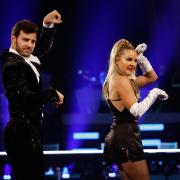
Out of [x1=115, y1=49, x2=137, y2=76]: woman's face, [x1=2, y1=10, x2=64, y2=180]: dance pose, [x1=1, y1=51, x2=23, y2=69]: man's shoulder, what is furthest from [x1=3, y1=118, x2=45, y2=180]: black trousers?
[x1=115, y1=49, x2=137, y2=76]: woman's face

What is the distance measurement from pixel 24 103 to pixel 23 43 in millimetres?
407

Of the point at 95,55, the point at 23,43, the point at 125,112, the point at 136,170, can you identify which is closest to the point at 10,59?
the point at 23,43

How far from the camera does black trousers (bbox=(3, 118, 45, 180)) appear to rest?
2.64m

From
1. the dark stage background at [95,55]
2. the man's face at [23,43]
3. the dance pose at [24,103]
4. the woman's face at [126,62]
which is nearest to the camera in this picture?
the dance pose at [24,103]

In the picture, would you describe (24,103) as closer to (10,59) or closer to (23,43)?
(10,59)

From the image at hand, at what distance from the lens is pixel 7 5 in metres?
6.88

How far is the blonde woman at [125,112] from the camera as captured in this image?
294cm

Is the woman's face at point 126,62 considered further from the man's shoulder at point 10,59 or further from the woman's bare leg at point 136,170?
the man's shoulder at point 10,59

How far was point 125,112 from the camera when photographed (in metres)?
3.02

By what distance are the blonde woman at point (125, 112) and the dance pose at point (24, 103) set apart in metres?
0.52

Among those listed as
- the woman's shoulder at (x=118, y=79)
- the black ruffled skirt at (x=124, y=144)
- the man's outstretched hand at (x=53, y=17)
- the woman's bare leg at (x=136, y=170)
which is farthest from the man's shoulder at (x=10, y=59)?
the woman's bare leg at (x=136, y=170)

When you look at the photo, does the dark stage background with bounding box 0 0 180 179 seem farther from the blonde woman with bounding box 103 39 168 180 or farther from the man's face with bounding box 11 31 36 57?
the man's face with bounding box 11 31 36 57

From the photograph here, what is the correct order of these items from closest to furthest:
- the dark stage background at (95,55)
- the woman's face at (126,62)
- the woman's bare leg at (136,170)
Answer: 1. the woman's bare leg at (136,170)
2. the woman's face at (126,62)
3. the dark stage background at (95,55)

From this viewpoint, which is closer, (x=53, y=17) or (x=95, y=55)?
(x=53, y=17)
